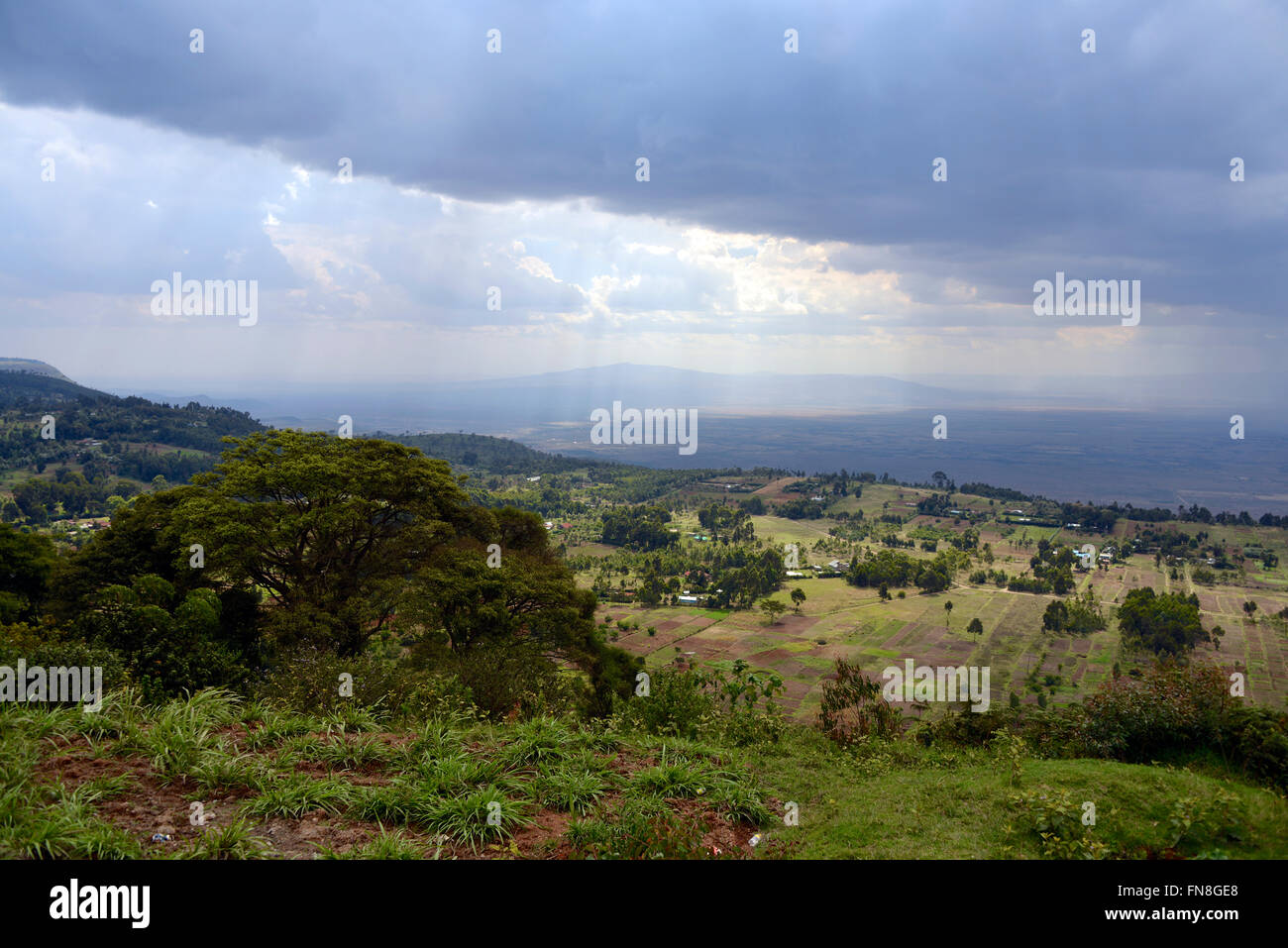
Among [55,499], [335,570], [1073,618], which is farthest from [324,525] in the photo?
[55,499]

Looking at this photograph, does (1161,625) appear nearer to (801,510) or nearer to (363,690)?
(363,690)

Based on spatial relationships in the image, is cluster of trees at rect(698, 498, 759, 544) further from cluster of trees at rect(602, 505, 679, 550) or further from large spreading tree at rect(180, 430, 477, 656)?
large spreading tree at rect(180, 430, 477, 656)

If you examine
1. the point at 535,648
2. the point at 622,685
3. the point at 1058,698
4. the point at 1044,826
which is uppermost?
the point at 1044,826

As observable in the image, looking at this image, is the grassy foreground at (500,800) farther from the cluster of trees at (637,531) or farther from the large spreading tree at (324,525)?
the cluster of trees at (637,531)

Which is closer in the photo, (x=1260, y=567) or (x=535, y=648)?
(x=535, y=648)

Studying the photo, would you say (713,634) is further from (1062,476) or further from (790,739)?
(1062,476)

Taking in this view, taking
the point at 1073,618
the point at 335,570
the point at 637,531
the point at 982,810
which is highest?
the point at 335,570
